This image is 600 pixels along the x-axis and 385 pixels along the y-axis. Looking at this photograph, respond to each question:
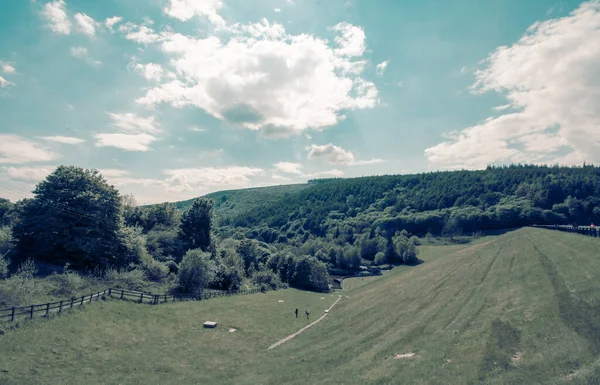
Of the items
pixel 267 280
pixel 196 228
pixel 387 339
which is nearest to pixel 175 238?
pixel 196 228

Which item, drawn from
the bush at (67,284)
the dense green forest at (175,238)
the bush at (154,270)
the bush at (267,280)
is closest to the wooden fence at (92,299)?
the bush at (67,284)

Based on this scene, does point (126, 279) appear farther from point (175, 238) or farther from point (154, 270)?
point (175, 238)

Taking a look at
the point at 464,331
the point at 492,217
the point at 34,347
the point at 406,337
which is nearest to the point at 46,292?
the point at 34,347

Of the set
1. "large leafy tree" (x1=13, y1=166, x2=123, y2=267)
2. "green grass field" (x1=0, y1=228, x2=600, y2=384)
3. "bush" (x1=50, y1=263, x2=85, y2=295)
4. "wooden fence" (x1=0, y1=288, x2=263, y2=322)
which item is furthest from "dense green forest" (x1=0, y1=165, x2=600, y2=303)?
"green grass field" (x1=0, y1=228, x2=600, y2=384)

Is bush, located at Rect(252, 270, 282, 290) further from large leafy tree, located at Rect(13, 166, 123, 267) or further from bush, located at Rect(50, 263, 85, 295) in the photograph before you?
Answer: bush, located at Rect(50, 263, 85, 295)

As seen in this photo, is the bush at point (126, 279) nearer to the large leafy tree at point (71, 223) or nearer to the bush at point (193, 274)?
the large leafy tree at point (71, 223)
